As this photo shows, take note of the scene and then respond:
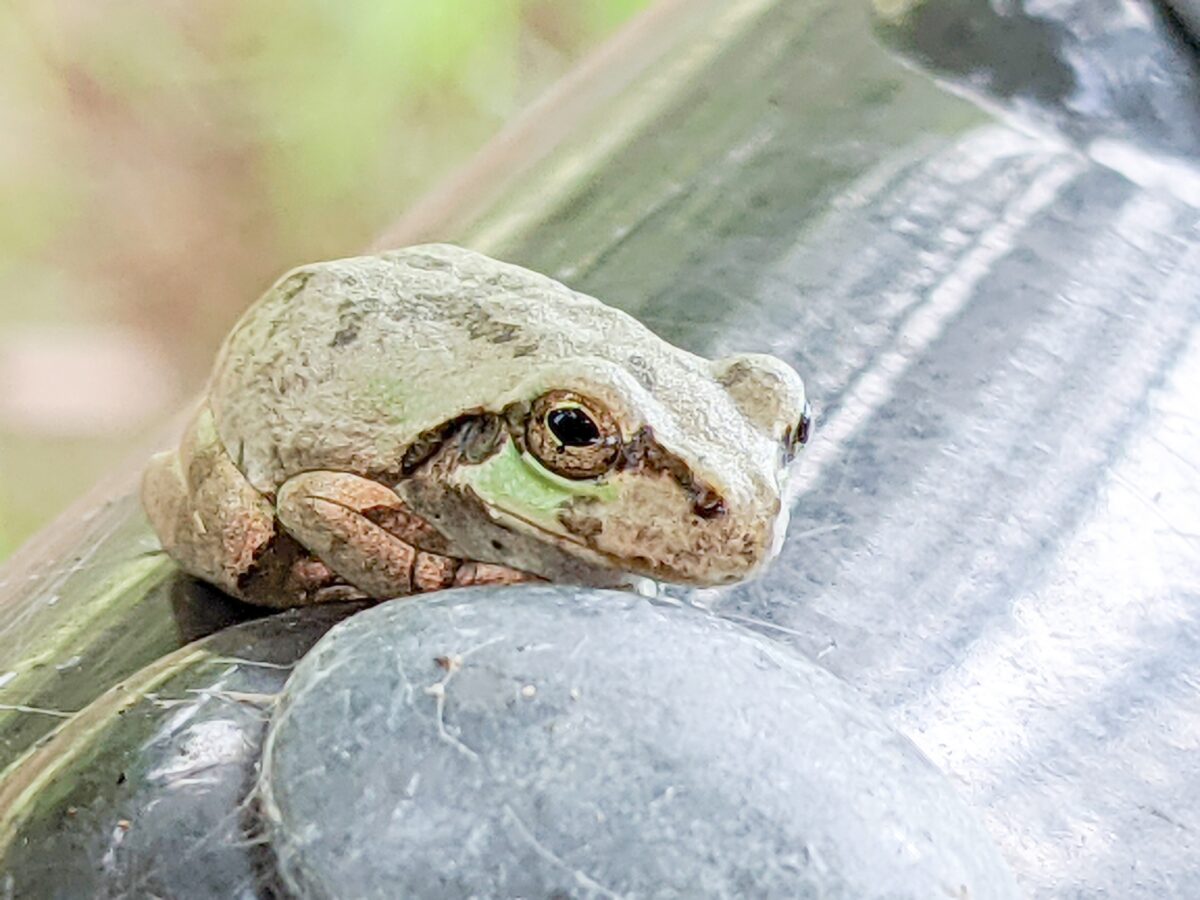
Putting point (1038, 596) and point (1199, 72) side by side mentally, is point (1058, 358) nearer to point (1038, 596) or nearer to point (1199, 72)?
point (1038, 596)

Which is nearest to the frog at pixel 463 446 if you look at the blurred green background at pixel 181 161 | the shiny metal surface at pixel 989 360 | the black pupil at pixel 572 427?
the black pupil at pixel 572 427

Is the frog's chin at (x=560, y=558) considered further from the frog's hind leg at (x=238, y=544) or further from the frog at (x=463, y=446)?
the frog's hind leg at (x=238, y=544)

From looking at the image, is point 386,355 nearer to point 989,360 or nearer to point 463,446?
point 463,446

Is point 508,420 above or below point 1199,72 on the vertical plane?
above

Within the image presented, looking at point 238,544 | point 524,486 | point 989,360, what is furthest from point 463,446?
point 989,360

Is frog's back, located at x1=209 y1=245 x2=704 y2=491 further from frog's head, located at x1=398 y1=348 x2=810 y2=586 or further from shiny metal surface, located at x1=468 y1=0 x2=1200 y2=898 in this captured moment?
shiny metal surface, located at x1=468 y1=0 x2=1200 y2=898

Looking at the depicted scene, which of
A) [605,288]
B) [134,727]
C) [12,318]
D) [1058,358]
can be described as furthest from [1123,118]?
[12,318]

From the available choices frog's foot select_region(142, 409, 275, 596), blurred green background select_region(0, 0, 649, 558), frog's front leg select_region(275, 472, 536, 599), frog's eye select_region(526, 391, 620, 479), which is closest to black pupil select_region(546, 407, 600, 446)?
frog's eye select_region(526, 391, 620, 479)
